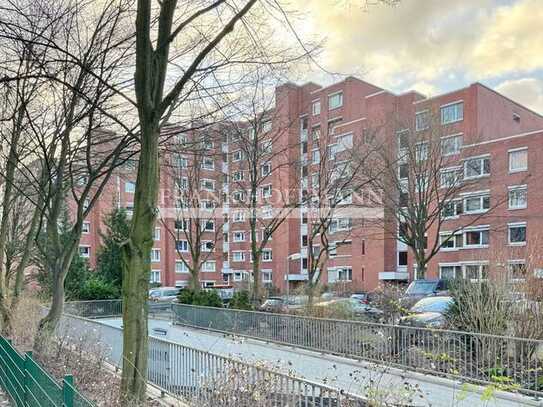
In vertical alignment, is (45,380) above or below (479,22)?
below

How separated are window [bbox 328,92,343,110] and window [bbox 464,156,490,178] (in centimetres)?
2078

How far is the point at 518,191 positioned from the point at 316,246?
20.9 metres

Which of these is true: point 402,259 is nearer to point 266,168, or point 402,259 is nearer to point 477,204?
point 477,204

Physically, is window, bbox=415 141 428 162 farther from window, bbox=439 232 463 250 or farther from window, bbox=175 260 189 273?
window, bbox=175 260 189 273

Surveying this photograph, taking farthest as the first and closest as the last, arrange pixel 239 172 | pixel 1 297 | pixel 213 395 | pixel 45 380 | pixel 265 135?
1. pixel 239 172
2. pixel 265 135
3. pixel 1 297
4. pixel 213 395
5. pixel 45 380

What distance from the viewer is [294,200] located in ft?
74.2

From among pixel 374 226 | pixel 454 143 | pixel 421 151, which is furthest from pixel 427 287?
pixel 374 226

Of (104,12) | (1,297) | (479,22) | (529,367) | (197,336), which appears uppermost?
(479,22)

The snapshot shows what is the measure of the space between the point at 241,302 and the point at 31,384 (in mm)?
15982

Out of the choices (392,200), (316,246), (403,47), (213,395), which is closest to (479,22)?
(403,47)

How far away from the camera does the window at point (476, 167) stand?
27422 millimetres

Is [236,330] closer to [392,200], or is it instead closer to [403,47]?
[403,47]

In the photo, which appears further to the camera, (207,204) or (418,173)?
(207,204)

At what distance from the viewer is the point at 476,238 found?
3756 cm
